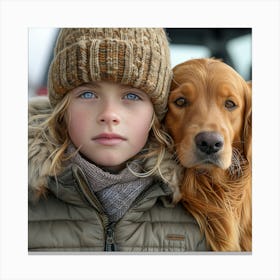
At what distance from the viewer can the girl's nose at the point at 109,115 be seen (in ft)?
7.50

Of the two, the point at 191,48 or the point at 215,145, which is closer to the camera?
the point at 215,145

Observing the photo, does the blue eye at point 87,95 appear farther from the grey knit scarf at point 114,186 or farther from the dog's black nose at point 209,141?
the dog's black nose at point 209,141

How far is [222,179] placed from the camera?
7.58 feet

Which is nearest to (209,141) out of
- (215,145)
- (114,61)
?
(215,145)

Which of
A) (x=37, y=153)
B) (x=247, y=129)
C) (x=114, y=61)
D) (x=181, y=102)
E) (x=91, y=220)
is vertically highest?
(x=114, y=61)

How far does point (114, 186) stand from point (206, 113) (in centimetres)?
50

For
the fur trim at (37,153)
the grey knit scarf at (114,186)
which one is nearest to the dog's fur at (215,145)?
the grey knit scarf at (114,186)

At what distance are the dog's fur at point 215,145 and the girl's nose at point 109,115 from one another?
0.75 ft

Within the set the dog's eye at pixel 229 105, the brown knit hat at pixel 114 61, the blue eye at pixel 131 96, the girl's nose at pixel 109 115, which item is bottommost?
the girl's nose at pixel 109 115

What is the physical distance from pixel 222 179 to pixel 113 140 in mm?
500

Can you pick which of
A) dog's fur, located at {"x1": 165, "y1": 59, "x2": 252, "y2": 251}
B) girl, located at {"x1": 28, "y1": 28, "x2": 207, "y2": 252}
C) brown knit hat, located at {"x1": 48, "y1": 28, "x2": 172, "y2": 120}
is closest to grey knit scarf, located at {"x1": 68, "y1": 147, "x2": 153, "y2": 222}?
girl, located at {"x1": 28, "y1": 28, "x2": 207, "y2": 252}

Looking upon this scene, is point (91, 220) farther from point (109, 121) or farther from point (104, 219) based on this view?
Answer: point (109, 121)

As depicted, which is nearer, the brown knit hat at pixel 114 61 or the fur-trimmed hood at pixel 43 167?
the brown knit hat at pixel 114 61

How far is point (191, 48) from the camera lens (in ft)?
7.75
